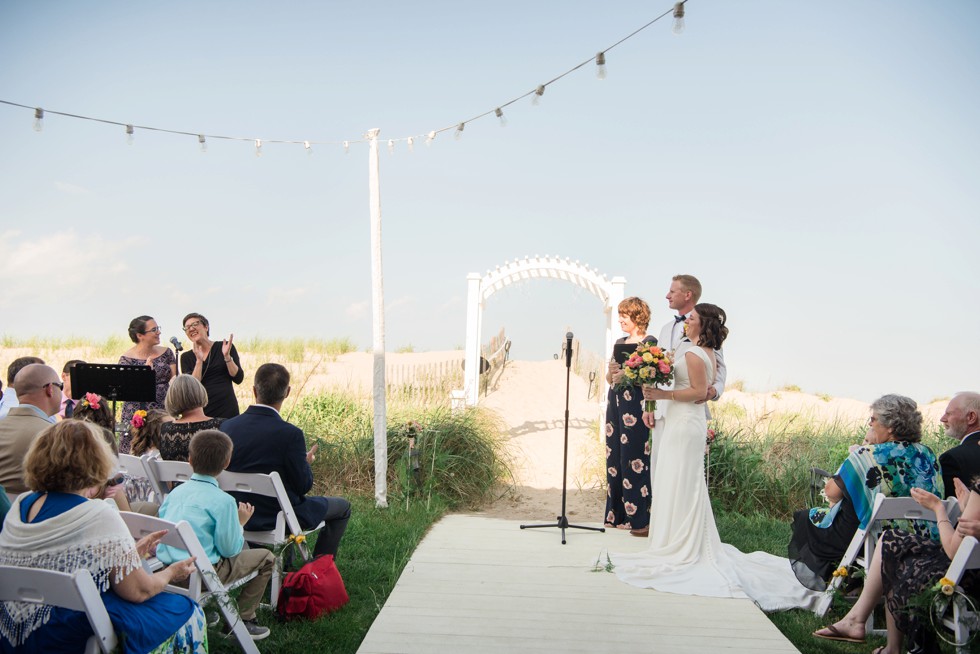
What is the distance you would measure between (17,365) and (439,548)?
10.8 ft

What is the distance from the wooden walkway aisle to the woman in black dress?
2.21 metres

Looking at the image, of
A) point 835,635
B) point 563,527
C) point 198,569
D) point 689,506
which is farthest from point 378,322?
point 835,635

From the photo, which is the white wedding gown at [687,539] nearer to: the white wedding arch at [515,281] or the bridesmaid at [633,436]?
the bridesmaid at [633,436]

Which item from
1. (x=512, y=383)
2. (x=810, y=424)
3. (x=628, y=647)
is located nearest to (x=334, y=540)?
(x=628, y=647)

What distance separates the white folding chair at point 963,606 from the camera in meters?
3.57

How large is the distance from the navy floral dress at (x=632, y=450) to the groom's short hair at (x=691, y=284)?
0.66m

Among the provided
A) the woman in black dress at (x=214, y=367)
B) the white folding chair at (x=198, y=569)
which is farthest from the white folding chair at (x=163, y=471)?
the woman in black dress at (x=214, y=367)

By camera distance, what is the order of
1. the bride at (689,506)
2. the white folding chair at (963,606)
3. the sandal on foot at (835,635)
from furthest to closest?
the bride at (689,506), the sandal on foot at (835,635), the white folding chair at (963,606)

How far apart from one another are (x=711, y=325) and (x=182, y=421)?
3.48m

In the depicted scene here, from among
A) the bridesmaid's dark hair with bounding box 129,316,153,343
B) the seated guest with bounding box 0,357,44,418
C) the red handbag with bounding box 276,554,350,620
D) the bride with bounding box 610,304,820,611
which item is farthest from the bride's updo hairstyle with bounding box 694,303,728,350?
the bridesmaid's dark hair with bounding box 129,316,153,343

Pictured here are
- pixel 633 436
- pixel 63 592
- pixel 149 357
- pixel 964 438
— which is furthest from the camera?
pixel 149 357

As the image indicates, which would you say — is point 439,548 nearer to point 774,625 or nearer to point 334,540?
point 334,540

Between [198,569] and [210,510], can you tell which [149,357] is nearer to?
[210,510]

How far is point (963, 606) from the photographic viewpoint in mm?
3672
